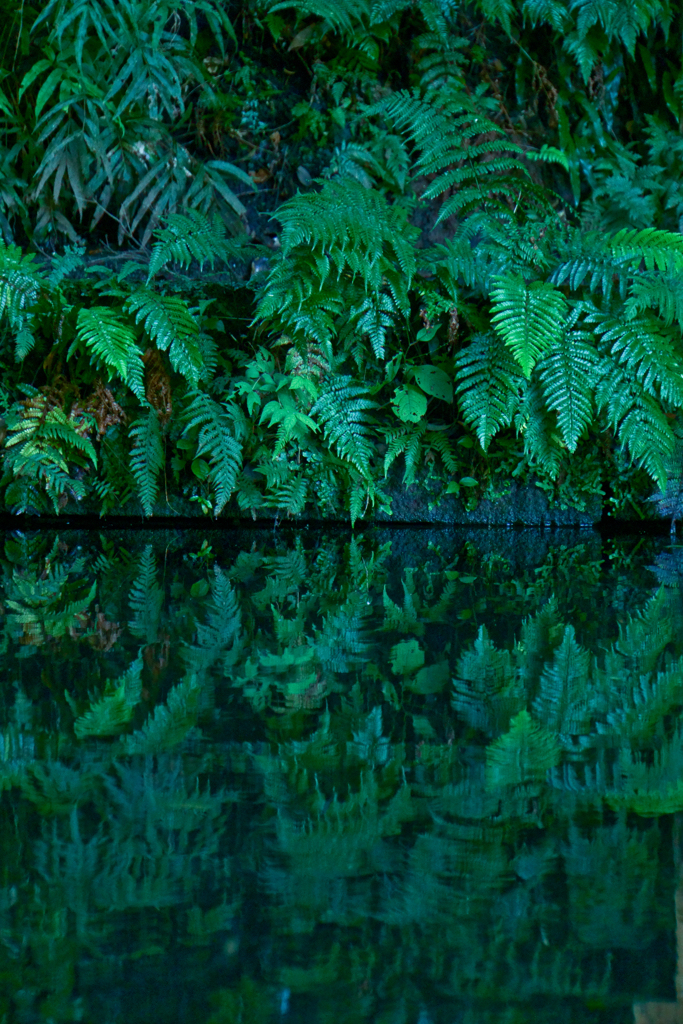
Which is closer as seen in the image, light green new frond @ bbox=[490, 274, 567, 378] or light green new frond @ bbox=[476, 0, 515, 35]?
light green new frond @ bbox=[490, 274, 567, 378]

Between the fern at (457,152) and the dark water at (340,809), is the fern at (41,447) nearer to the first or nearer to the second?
the dark water at (340,809)

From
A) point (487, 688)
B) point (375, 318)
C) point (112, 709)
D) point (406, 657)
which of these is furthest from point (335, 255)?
point (112, 709)

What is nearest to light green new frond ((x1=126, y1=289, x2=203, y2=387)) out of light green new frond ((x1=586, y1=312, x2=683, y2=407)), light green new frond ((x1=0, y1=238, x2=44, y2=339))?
light green new frond ((x1=0, y1=238, x2=44, y2=339))

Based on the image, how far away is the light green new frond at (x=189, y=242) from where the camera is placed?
13.7 feet

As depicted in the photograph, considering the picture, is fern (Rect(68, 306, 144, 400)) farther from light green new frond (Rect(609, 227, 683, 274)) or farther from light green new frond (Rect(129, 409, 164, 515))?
light green new frond (Rect(609, 227, 683, 274))

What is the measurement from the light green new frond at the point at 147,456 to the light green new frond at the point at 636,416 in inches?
82.8

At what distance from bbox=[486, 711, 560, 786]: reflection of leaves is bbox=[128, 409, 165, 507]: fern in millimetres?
2629

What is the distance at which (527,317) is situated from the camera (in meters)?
3.79

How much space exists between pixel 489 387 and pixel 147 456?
1.69m

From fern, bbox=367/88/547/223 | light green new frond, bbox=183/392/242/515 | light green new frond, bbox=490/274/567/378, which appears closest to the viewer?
light green new frond, bbox=490/274/567/378

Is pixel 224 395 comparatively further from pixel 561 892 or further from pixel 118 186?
pixel 561 892

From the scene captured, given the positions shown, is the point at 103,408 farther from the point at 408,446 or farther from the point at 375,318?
the point at 408,446

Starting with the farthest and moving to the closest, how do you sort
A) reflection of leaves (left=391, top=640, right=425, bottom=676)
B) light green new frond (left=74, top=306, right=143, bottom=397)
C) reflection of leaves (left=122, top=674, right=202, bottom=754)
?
light green new frond (left=74, top=306, right=143, bottom=397)
reflection of leaves (left=391, top=640, right=425, bottom=676)
reflection of leaves (left=122, top=674, right=202, bottom=754)

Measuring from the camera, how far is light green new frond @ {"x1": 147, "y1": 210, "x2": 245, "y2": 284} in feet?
13.7
